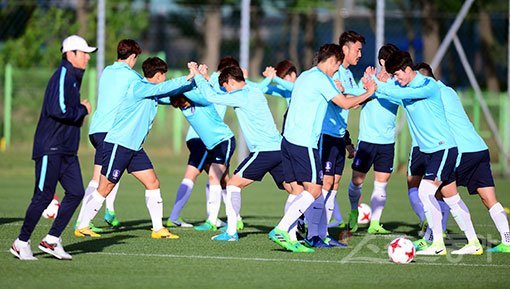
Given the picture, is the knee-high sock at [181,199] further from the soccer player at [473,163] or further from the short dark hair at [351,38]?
the soccer player at [473,163]

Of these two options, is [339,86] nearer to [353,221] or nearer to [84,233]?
[353,221]

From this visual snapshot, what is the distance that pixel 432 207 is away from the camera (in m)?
12.5

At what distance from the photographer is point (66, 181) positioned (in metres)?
11.4

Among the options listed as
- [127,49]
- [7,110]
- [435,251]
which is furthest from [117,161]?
[7,110]

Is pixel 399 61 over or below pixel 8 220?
over

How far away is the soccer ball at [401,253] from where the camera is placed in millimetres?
11586

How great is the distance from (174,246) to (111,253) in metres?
1.02

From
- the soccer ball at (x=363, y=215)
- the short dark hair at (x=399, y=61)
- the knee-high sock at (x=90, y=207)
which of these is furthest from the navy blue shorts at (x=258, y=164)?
the soccer ball at (x=363, y=215)

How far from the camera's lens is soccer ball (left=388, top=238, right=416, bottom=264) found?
456 inches

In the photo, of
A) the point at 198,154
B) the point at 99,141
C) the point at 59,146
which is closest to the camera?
the point at 59,146

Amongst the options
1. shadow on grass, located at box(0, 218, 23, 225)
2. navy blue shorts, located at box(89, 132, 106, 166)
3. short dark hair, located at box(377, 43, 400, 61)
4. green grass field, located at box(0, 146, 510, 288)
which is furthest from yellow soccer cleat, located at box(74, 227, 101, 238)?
short dark hair, located at box(377, 43, 400, 61)

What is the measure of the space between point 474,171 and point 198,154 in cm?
443

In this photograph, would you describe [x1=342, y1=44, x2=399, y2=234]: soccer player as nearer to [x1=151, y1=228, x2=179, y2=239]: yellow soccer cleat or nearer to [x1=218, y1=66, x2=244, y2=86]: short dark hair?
[x1=218, y1=66, x2=244, y2=86]: short dark hair

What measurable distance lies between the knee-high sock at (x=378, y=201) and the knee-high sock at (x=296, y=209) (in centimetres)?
309
